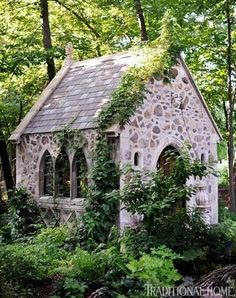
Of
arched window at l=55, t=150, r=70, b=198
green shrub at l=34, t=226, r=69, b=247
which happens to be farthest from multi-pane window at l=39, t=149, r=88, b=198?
green shrub at l=34, t=226, r=69, b=247

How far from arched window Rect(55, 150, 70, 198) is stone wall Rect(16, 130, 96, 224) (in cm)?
18

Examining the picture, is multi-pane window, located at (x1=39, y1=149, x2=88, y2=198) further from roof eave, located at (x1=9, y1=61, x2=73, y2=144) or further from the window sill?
roof eave, located at (x1=9, y1=61, x2=73, y2=144)

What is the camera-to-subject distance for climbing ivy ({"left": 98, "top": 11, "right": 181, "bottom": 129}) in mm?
10672

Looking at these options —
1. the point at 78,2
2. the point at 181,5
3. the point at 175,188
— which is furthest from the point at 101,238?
the point at 78,2

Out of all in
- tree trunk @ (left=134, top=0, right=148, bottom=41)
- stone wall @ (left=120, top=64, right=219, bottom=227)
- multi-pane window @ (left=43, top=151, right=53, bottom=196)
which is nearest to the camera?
stone wall @ (left=120, top=64, right=219, bottom=227)

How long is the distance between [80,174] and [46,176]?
145 cm

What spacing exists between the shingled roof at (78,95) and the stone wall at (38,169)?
0.27 metres

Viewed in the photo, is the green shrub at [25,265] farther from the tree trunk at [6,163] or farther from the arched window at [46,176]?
the tree trunk at [6,163]

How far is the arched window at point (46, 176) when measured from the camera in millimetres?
12320

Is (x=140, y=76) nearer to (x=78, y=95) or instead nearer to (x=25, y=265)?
(x=78, y=95)

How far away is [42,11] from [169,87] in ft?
22.4

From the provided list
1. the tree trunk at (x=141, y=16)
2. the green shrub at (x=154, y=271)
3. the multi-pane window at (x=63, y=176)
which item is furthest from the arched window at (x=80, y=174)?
the tree trunk at (x=141, y=16)

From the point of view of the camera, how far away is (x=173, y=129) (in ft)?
39.0

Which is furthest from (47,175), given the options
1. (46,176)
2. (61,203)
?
(61,203)
